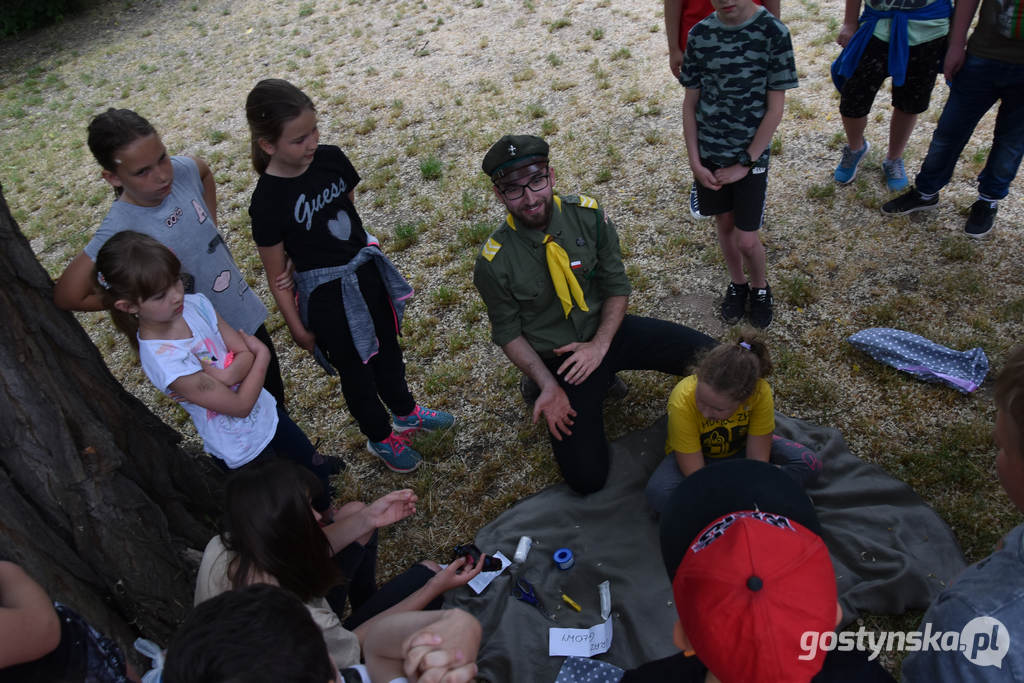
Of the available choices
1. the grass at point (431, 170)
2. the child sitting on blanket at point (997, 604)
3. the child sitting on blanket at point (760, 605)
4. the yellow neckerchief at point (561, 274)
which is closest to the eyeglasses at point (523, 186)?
the yellow neckerchief at point (561, 274)

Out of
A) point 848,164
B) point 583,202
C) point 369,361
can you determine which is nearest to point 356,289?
point 369,361

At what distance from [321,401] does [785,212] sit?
318cm

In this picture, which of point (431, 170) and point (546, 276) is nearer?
point (546, 276)

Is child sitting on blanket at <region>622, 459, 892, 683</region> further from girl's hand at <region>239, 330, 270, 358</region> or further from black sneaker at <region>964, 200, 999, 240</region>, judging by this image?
black sneaker at <region>964, 200, 999, 240</region>

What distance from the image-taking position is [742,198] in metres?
3.24

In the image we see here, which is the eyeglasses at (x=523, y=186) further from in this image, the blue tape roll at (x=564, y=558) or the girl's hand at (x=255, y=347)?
the blue tape roll at (x=564, y=558)

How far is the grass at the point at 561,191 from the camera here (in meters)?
3.12

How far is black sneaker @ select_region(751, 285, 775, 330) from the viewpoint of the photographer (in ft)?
11.6

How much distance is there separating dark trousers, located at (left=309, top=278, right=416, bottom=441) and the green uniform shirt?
0.48 metres

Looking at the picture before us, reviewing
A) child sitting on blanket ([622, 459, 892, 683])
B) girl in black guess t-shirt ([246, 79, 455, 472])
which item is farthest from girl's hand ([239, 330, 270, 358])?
child sitting on blanket ([622, 459, 892, 683])

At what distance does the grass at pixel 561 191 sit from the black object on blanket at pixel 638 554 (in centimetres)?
15

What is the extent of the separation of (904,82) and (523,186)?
2555mm

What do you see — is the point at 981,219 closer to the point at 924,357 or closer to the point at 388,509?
the point at 924,357

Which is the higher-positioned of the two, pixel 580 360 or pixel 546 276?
pixel 546 276
